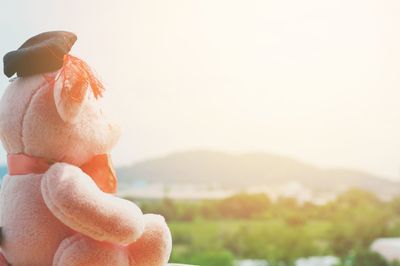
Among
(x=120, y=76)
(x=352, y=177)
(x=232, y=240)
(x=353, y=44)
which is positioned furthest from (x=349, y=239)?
(x=120, y=76)

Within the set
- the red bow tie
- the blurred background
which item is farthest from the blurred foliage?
the red bow tie

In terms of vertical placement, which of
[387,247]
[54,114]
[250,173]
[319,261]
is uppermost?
[54,114]

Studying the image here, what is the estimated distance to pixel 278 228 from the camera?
2535 mm

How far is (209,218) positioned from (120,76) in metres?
0.82

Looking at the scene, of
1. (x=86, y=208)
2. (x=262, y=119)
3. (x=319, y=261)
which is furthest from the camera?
(x=319, y=261)

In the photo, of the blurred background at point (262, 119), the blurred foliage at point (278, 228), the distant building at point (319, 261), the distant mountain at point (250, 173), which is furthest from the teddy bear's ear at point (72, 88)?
the distant building at point (319, 261)

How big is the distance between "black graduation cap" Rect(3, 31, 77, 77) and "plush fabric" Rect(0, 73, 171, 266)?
0.01 m

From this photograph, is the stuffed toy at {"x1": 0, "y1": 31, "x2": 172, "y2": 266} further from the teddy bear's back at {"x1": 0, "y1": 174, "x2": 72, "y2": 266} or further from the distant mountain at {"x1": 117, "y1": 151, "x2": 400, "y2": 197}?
the distant mountain at {"x1": 117, "y1": 151, "x2": 400, "y2": 197}

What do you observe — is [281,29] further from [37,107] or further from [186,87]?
[37,107]

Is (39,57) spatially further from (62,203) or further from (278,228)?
(278,228)

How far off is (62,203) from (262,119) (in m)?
1.63

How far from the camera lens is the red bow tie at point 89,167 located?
28.9 inches

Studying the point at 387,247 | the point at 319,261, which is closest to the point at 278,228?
the point at 319,261

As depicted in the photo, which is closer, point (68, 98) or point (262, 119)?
point (68, 98)
